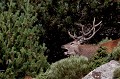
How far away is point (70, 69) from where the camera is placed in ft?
37.0

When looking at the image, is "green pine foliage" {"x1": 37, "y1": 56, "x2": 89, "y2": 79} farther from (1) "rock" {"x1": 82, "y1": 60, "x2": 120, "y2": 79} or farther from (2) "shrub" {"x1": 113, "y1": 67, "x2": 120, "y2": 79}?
(2) "shrub" {"x1": 113, "y1": 67, "x2": 120, "y2": 79}

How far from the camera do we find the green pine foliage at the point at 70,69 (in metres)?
11.0

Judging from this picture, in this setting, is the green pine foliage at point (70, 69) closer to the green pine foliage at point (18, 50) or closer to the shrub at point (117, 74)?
the shrub at point (117, 74)

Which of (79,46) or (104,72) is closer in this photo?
(104,72)

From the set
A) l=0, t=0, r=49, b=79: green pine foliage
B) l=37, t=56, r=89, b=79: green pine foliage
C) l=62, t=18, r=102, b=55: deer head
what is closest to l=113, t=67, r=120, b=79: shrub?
l=37, t=56, r=89, b=79: green pine foliage

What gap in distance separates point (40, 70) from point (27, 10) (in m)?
3.32

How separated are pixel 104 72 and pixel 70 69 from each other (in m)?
1.63

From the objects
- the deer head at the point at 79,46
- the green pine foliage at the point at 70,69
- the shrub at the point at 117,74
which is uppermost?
the deer head at the point at 79,46

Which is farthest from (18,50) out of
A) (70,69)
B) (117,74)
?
(117,74)

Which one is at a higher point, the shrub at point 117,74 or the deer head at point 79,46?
the deer head at point 79,46

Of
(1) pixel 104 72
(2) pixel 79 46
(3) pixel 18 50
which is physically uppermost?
(3) pixel 18 50

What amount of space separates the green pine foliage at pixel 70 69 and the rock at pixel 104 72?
2.93 feet

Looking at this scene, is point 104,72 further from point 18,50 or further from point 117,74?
point 18,50

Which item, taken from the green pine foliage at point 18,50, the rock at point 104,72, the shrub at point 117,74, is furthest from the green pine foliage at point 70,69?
the green pine foliage at point 18,50
